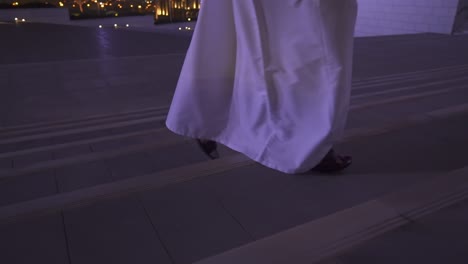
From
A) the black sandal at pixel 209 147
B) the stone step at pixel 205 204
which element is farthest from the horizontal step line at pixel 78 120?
the stone step at pixel 205 204

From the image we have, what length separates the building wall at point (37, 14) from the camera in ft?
38.4

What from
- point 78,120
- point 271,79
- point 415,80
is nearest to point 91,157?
point 78,120

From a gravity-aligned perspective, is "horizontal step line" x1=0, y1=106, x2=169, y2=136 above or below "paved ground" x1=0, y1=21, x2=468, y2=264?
below

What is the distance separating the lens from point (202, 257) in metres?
1.19

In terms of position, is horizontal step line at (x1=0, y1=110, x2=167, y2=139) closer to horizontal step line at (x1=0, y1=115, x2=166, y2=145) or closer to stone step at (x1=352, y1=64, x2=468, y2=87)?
horizontal step line at (x1=0, y1=115, x2=166, y2=145)

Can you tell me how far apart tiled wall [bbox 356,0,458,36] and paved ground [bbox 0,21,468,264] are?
706 cm

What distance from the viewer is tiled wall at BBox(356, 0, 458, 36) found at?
9070 millimetres

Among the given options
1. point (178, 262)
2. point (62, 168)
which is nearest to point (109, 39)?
point (62, 168)

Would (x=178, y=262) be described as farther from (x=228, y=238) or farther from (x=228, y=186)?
(x=228, y=186)

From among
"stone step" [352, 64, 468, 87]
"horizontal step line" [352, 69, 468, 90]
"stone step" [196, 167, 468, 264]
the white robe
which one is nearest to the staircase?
"stone step" [196, 167, 468, 264]

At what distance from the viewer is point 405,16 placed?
10.0 m

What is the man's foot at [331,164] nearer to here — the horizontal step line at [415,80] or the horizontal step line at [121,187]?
the horizontal step line at [121,187]

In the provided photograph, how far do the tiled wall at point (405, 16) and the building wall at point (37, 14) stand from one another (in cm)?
1015

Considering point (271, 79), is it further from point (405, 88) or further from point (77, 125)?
point (405, 88)
